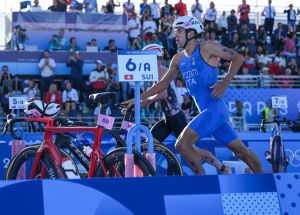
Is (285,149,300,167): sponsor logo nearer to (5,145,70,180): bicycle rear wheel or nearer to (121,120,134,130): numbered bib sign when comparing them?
(121,120,134,130): numbered bib sign

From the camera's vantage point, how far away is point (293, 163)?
1527cm

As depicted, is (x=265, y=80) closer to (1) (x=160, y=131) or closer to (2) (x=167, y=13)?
(2) (x=167, y=13)

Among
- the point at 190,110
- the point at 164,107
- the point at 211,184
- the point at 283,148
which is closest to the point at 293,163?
the point at 283,148

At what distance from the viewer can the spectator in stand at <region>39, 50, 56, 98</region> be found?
69.5ft

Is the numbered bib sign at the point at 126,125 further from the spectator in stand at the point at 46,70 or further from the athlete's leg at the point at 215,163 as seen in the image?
the spectator in stand at the point at 46,70

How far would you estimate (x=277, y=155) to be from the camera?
46.1ft

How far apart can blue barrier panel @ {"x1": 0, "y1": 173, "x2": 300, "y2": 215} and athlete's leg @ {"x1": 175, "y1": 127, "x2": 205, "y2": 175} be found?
2338mm

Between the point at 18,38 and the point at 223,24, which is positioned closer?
the point at 18,38

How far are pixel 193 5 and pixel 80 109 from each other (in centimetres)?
703

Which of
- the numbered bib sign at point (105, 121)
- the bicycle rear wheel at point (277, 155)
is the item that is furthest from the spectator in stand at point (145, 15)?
the numbered bib sign at point (105, 121)

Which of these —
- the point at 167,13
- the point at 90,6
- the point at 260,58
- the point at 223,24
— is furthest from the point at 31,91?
the point at 223,24

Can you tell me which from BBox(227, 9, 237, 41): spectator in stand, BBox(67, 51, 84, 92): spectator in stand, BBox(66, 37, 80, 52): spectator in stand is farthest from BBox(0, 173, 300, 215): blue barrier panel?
BBox(227, 9, 237, 41): spectator in stand

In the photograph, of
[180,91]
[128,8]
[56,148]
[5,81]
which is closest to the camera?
[56,148]

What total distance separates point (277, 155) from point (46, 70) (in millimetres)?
9024
